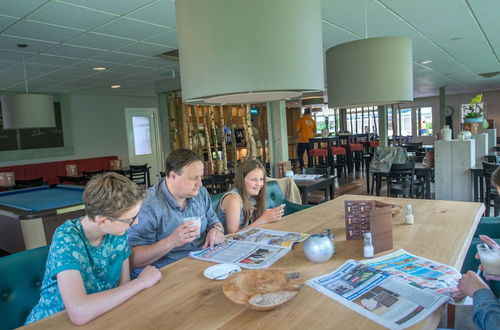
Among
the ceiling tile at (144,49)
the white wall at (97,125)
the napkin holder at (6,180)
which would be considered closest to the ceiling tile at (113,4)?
the ceiling tile at (144,49)

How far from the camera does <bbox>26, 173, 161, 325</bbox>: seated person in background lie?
1294 mm

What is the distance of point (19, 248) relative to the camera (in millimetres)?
3539

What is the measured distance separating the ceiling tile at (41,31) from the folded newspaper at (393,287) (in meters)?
4.05

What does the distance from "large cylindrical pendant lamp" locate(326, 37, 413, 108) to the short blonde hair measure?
3.92 feet

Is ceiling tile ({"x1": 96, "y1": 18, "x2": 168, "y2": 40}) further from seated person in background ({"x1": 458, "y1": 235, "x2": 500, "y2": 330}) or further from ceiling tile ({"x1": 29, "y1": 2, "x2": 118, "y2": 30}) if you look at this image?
seated person in background ({"x1": 458, "y1": 235, "x2": 500, "y2": 330})

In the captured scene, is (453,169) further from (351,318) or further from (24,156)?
(24,156)

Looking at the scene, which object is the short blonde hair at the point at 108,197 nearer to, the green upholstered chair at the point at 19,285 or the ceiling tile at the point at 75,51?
the green upholstered chair at the point at 19,285

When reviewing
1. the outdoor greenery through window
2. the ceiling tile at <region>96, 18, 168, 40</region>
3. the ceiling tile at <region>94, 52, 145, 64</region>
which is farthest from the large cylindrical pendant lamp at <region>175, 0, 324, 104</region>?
the outdoor greenery through window

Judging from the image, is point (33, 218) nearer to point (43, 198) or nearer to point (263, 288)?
point (43, 198)

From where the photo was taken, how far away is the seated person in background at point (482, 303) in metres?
1.24

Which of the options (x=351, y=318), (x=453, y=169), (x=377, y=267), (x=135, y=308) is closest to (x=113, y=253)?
(x=135, y=308)

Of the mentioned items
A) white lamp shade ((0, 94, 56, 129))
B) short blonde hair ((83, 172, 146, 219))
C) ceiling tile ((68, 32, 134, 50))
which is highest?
ceiling tile ((68, 32, 134, 50))

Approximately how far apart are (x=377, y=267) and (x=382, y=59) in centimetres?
107

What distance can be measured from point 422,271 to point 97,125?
10.4 meters
